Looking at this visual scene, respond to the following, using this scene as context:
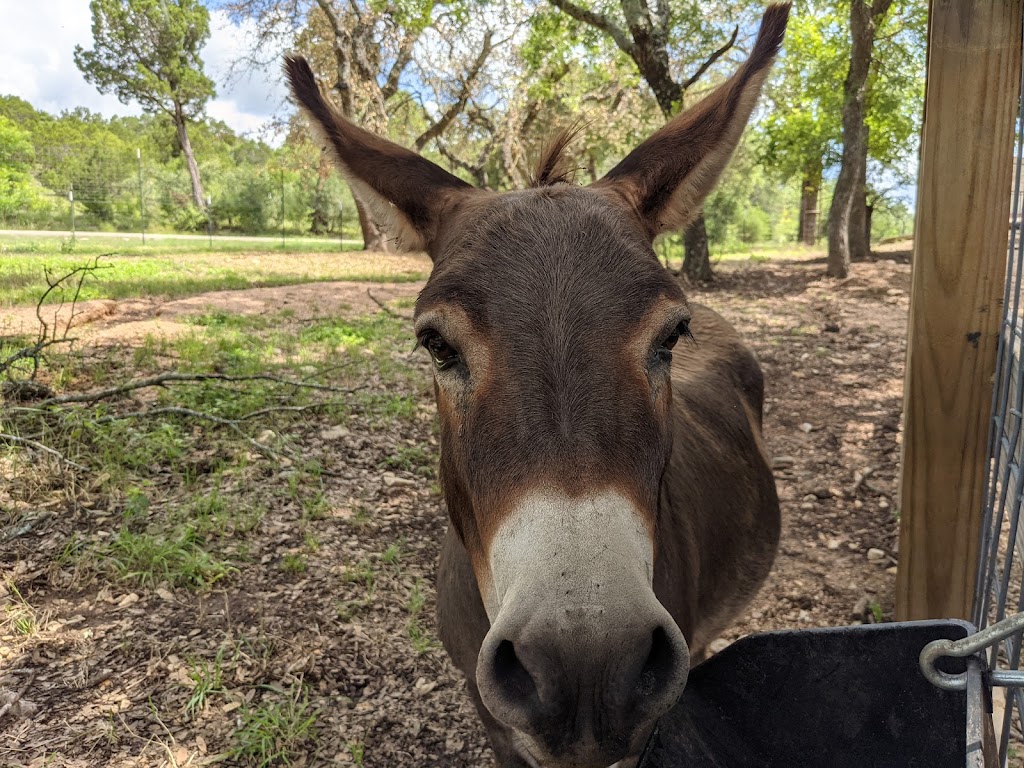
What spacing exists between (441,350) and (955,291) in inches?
77.6

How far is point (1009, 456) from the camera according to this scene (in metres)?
2.06

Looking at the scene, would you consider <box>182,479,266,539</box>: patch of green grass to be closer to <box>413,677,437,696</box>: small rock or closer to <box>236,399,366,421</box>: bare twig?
<box>236,399,366,421</box>: bare twig

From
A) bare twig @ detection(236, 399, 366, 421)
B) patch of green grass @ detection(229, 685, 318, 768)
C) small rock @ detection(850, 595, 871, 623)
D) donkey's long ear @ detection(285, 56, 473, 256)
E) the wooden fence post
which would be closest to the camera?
the wooden fence post

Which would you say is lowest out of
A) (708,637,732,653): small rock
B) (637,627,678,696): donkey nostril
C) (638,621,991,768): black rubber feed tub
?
(708,637,732,653): small rock

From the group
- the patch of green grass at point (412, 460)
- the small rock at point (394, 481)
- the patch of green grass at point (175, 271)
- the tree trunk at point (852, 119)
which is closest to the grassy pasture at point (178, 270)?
the patch of green grass at point (175, 271)

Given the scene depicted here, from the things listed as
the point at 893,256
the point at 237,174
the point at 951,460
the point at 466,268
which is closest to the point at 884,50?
the point at 893,256

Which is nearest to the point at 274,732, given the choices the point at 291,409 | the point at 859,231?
the point at 291,409

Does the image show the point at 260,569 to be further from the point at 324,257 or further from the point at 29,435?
the point at 324,257

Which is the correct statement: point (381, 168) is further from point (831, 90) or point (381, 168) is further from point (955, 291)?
point (831, 90)

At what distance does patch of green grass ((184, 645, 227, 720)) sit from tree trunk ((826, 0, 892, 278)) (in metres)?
15.4

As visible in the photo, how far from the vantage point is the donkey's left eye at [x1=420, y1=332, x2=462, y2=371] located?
188 cm

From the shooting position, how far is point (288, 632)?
138 inches

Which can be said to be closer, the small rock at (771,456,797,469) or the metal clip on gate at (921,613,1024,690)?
the metal clip on gate at (921,613,1024,690)

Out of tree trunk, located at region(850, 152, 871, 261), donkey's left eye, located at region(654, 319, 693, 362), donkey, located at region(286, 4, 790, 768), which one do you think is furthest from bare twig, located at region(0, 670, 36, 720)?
tree trunk, located at region(850, 152, 871, 261)
